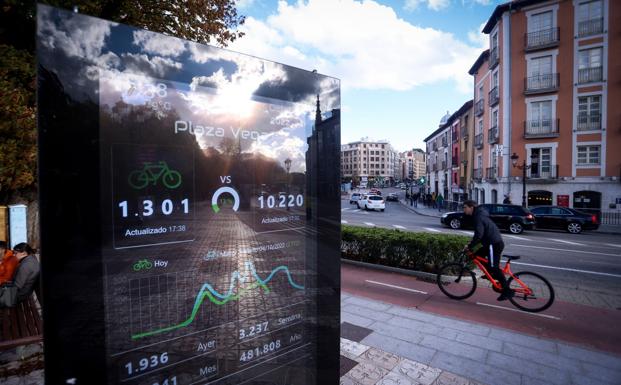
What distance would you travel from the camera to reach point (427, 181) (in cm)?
5869

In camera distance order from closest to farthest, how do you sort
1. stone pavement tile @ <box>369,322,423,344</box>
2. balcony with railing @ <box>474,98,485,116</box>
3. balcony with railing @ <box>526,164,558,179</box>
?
stone pavement tile @ <box>369,322,423,344</box> → balcony with railing @ <box>526,164,558,179</box> → balcony with railing @ <box>474,98,485,116</box>

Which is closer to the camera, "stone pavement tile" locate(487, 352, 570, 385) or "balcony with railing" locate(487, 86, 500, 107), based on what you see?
"stone pavement tile" locate(487, 352, 570, 385)

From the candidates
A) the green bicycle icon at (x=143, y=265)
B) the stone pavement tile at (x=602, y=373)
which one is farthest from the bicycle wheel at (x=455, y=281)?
the green bicycle icon at (x=143, y=265)

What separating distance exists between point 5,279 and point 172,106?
513cm

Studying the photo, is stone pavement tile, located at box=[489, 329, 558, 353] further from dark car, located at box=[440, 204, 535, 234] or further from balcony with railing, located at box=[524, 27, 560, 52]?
balcony with railing, located at box=[524, 27, 560, 52]

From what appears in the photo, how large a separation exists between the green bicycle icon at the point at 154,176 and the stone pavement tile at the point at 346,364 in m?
3.03

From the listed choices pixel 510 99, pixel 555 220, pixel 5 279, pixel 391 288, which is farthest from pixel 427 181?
pixel 5 279

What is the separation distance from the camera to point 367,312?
567cm

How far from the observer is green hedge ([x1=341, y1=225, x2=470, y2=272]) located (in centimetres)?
805

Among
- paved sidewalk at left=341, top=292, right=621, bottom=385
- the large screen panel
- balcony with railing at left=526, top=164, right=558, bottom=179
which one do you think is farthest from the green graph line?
balcony with railing at left=526, top=164, right=558, bottom=179

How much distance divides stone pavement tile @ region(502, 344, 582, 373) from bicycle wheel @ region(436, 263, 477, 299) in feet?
6.36

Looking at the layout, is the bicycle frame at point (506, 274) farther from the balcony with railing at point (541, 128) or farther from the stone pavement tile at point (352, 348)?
the balcony with railing at point (541, 128)

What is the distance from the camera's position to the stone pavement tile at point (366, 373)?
363 cm

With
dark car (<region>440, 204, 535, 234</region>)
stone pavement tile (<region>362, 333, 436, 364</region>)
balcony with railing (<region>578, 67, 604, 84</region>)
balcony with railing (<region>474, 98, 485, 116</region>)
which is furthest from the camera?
balcony with railing (<region>474, 98, 485, 116</region>)
